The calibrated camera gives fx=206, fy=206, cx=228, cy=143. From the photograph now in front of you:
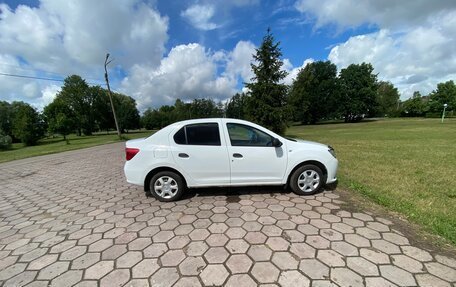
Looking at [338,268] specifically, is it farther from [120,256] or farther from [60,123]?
[60,123]

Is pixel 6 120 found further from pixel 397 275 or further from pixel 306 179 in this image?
pixel 397 275

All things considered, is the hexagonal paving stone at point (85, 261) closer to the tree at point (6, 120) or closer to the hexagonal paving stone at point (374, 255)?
the hexagonal paving stone at point (374, 255)

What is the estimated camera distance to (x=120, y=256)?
8.59ft

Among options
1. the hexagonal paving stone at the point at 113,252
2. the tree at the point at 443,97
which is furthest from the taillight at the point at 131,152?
the tree at the point at 443,97

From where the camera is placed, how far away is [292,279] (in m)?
2.14

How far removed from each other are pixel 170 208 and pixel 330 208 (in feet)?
9.80

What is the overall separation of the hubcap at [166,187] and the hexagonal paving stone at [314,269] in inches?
107

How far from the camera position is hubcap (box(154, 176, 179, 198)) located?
4.20 metres

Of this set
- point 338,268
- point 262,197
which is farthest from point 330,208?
point 338,268

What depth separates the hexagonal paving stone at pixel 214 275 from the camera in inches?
84.1

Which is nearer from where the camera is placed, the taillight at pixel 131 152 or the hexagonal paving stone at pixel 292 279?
the hexagonal paving stone at pixel 292 279

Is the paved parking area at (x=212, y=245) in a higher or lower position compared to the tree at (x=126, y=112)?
lower

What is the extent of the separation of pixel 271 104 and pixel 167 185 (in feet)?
46.6

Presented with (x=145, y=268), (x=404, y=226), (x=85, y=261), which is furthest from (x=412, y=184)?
(x=85, y=261)
